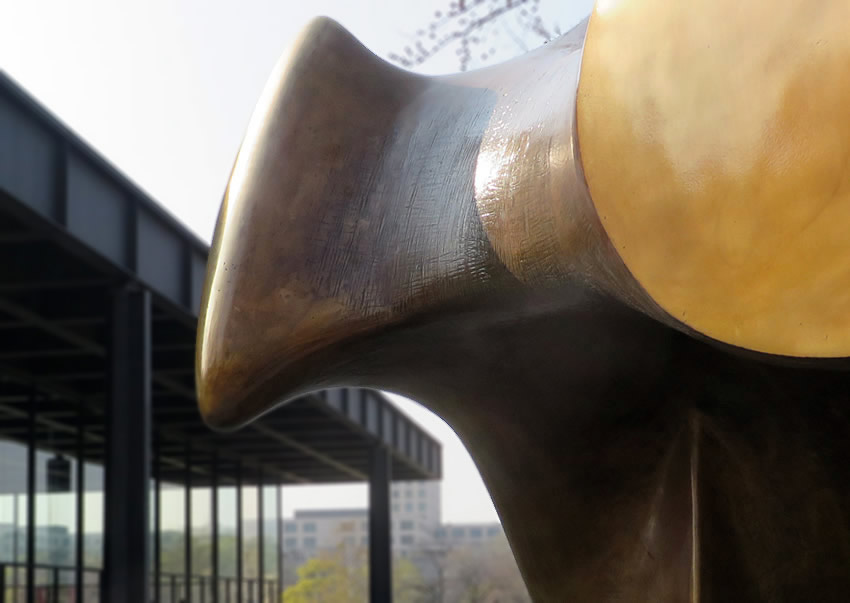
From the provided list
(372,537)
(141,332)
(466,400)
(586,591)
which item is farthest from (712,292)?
(372,537)

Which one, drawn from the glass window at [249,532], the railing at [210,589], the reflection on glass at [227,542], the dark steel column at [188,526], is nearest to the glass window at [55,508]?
the railing at [210,589]

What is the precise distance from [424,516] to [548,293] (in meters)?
105

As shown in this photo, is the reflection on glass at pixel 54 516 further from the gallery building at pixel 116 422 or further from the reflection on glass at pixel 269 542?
the reflection on glass at pixel 269 542

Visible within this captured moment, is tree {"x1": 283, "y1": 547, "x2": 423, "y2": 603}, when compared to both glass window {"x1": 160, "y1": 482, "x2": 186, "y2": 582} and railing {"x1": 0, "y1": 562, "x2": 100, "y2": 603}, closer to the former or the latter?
glass window {"x1": 160, "y1": 482, "x2": 186, "y2": 582}

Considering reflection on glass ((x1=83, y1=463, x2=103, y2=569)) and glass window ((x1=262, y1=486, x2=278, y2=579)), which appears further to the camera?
glass window ((x1=262, y1=486, x2=278, y2=579))

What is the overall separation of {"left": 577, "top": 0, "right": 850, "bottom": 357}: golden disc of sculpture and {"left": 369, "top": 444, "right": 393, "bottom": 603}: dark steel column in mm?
20337

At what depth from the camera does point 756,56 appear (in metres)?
1.36

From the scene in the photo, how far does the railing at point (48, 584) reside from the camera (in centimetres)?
1242

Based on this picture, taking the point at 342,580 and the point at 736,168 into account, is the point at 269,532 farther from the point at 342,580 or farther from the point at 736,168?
the point at 736,168

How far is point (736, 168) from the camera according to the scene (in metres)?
1.34

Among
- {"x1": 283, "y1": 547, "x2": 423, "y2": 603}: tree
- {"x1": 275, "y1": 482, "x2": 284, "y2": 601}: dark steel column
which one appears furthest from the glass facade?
{"x1": 283, "y1": 547, "x2": 423, "y2": 603}: tree

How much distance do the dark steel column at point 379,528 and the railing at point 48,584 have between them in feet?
24.4

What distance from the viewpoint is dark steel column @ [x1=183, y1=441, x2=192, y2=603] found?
808 inches

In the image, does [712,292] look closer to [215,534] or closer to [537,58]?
[537,58]
